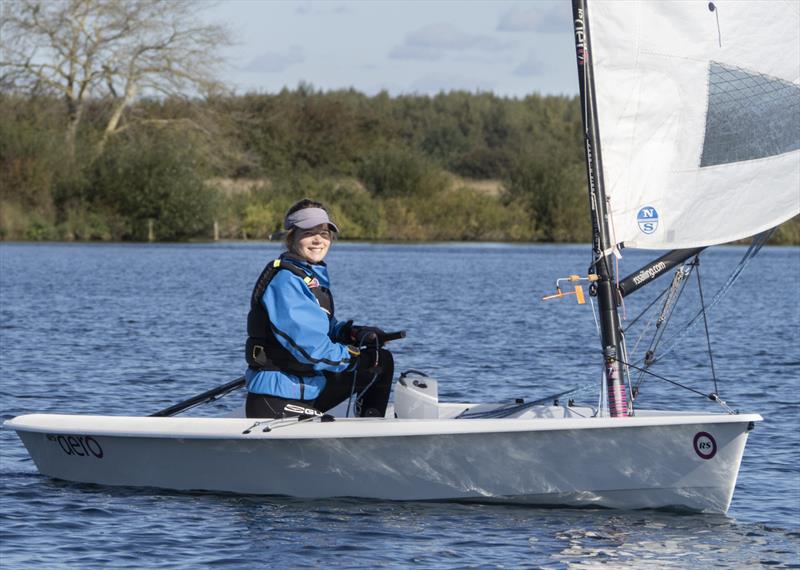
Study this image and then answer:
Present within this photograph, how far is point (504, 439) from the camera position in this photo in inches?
332

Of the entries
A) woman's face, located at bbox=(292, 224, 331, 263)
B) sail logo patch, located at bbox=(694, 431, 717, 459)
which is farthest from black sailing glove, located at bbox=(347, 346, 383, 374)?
sail logo patch, located at bbox=(694, 431, 717, 459)

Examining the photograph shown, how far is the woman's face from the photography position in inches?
345

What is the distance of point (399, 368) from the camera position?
16.8 metres

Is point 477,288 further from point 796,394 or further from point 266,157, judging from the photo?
point 266,157

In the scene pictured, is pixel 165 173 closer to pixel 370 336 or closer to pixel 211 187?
pixel 211 187

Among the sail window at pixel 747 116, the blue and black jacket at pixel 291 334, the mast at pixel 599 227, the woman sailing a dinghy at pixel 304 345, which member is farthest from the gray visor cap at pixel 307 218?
the sail window at pixel 747 116

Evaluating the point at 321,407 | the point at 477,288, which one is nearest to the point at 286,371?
the point at 321,407

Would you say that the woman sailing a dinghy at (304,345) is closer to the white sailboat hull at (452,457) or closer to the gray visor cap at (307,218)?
the gray visor cap at (307,218)

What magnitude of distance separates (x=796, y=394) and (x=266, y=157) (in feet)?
198

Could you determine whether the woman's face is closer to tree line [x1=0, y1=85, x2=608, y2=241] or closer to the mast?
the mast

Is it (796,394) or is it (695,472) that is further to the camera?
(796,394)

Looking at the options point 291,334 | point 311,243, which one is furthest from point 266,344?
point 311,243

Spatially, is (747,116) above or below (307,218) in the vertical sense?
above

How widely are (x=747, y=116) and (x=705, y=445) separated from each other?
6.57 ft
